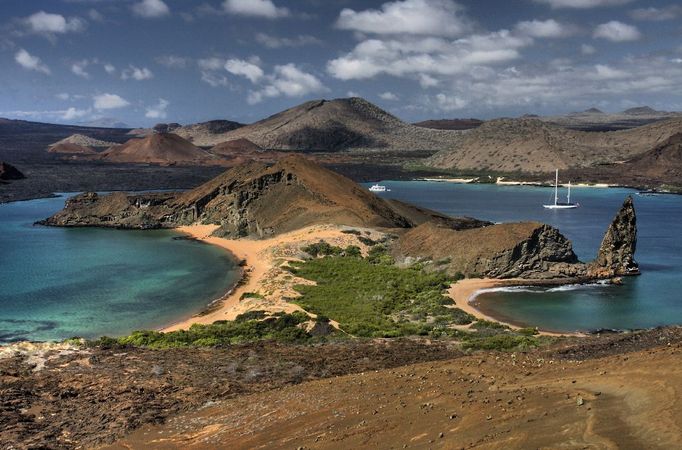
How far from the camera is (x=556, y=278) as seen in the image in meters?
46.3

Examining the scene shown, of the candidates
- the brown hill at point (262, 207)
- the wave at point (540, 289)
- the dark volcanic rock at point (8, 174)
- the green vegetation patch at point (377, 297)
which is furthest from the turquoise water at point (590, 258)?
the dark volcanic rock at point (8, 174)

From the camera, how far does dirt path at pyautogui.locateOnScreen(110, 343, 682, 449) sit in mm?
12000

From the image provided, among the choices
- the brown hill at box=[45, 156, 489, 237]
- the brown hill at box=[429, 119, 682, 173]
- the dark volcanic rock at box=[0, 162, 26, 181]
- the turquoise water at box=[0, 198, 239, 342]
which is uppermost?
the brown hill at box=[429, 119, 682, 173]

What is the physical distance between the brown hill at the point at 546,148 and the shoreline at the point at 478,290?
13081 cm

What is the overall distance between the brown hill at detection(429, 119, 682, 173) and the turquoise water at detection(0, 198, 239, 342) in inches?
5095

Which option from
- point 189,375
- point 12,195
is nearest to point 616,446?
point 189,375

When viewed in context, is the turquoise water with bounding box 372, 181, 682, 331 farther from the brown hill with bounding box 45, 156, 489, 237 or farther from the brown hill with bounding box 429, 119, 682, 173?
the brown hill with bounding box 429, 119, 682, 173

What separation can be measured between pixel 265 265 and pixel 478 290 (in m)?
17.3

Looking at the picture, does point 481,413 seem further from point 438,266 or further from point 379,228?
point 379,228

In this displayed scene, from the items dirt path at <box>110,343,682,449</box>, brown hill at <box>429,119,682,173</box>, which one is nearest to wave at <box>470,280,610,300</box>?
dirt path at <box>110,343,682,449</box>

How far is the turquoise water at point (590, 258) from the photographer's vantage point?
36.6 m

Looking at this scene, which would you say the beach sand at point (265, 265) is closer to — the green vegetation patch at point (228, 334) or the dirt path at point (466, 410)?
the green vegetation patch at point (228, 334)

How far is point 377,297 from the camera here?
39.2 meters

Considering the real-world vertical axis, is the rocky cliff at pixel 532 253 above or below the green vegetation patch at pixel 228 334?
above
